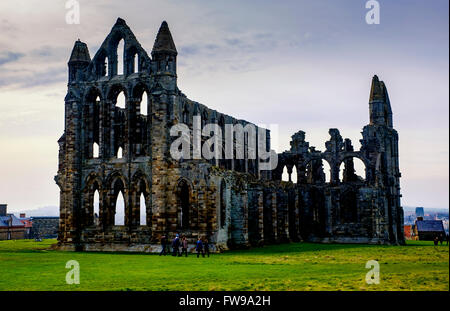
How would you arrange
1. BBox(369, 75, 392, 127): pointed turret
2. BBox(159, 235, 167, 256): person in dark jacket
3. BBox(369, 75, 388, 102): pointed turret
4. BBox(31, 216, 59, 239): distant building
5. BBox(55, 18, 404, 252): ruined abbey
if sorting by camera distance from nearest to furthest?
BBox(159, 235, 167, 256): person in dark jacket → BBox(55, 18, 404, 252): ruined abbey → BBox(369, 75, 392, 127): pointed turret → BBox(369, 75, 388, 102): pointed turret → BBox(31, 216, 59, 239): distant building

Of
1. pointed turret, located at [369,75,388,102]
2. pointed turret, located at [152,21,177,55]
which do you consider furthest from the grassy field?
pointed turret, located at [369,75,388,102]

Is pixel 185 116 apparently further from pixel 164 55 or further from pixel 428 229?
pixel 428 229

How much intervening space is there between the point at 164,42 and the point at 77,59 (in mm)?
7413

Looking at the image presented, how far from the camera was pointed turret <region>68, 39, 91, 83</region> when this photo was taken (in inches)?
1697

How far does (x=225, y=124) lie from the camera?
52000mm

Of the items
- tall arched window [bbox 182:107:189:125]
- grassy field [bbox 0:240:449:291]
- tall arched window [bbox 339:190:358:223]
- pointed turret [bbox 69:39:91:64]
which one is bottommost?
grassy field [bbox 0:240:449:291]

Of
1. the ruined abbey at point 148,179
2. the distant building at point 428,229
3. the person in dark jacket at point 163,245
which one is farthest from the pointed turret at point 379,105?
the person in dark jacket at point 163,245

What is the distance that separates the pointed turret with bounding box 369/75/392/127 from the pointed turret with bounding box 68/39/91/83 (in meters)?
28.2

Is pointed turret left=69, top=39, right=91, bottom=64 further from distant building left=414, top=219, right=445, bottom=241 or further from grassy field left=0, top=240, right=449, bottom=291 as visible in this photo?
distant building left=414, top=219, right=445, bottom=241

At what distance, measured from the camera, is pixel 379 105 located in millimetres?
56594

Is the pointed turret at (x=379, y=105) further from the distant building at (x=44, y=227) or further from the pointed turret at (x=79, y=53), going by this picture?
the distant building at (x=44, y=227)

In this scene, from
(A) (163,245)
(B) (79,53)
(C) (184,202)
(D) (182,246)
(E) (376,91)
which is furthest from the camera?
(E) (376,91)

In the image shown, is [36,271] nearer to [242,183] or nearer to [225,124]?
[242,183]

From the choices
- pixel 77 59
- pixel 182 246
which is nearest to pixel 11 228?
pixel 77 59
